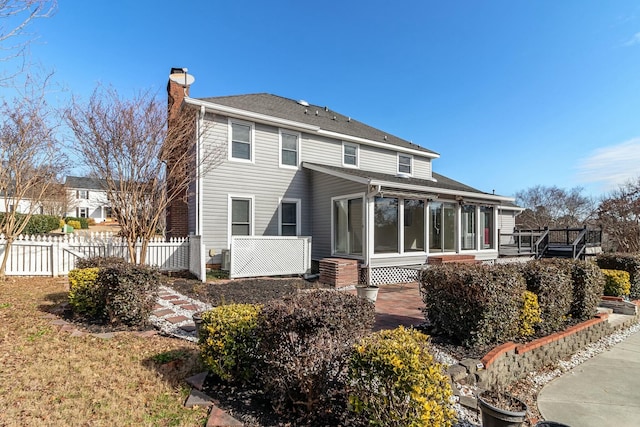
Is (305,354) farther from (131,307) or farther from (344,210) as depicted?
(344,210)

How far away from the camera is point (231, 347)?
302 centimetres

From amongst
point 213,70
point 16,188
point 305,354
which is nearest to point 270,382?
point 305,354

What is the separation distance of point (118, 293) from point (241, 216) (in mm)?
6388

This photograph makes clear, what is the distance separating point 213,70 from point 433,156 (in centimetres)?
1171

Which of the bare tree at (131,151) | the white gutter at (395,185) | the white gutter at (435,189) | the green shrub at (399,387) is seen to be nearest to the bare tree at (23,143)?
the bare tree at (131,151)

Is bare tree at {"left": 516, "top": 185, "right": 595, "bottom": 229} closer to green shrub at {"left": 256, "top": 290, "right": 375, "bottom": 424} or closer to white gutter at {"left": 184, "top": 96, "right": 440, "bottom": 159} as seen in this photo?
white gutter at {"left": 184, "top": 96, "right": 440, "bottom": 159}

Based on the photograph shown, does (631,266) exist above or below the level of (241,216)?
below

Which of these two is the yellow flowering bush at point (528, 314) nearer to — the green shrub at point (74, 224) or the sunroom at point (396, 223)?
the sunroom at point (396, 223)

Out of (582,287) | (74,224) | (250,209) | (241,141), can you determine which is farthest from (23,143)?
(74,224)

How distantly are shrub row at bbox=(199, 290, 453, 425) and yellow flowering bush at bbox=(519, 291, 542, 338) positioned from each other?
3072mm

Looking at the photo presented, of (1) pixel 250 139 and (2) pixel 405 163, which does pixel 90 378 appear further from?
(2) pixel 405 163

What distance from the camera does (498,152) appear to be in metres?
17.0

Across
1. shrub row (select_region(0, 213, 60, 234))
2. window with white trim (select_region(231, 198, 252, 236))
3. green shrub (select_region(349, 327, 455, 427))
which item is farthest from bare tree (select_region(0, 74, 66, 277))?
shrub row (select_region(0, 213, 60, 234))

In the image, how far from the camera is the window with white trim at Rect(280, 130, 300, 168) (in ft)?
39.0
